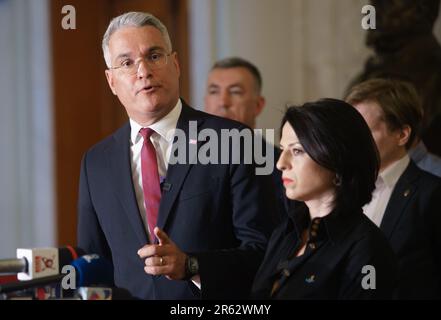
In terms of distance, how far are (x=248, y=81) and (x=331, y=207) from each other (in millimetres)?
1954

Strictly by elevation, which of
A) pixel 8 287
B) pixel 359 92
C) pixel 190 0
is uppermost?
pixel 190 0

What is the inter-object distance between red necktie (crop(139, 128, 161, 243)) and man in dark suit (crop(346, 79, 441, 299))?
0.83 m

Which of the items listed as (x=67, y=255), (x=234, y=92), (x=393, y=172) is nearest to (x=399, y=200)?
(x=393, y=172)

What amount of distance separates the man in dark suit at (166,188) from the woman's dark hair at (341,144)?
0.33 m

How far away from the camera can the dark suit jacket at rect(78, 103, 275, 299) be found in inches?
98.3

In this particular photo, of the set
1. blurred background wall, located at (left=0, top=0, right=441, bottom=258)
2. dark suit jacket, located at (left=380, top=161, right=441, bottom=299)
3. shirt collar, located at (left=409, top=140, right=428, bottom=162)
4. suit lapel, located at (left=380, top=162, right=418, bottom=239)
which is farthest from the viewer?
blurred background wall, located at (left=0, top=0, right=441, bottom=258)

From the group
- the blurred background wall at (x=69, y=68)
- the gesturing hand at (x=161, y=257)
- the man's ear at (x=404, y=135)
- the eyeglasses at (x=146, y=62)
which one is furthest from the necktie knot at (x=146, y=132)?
the blurred background wall at (x=69, y=68)

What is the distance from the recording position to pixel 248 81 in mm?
4152

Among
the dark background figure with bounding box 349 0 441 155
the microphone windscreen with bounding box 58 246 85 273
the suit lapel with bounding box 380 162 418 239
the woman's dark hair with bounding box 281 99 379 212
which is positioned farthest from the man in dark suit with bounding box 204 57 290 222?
the microphone windscreen with bounding box 58 246 85 273

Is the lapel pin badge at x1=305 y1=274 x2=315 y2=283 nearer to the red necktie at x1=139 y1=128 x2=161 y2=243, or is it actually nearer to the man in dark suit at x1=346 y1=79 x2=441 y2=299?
the man in dark suit at x1=346 y1=79 x2=441 y2=299

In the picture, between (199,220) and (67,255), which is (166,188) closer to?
(199,220)

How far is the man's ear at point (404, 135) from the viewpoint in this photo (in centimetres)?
294
